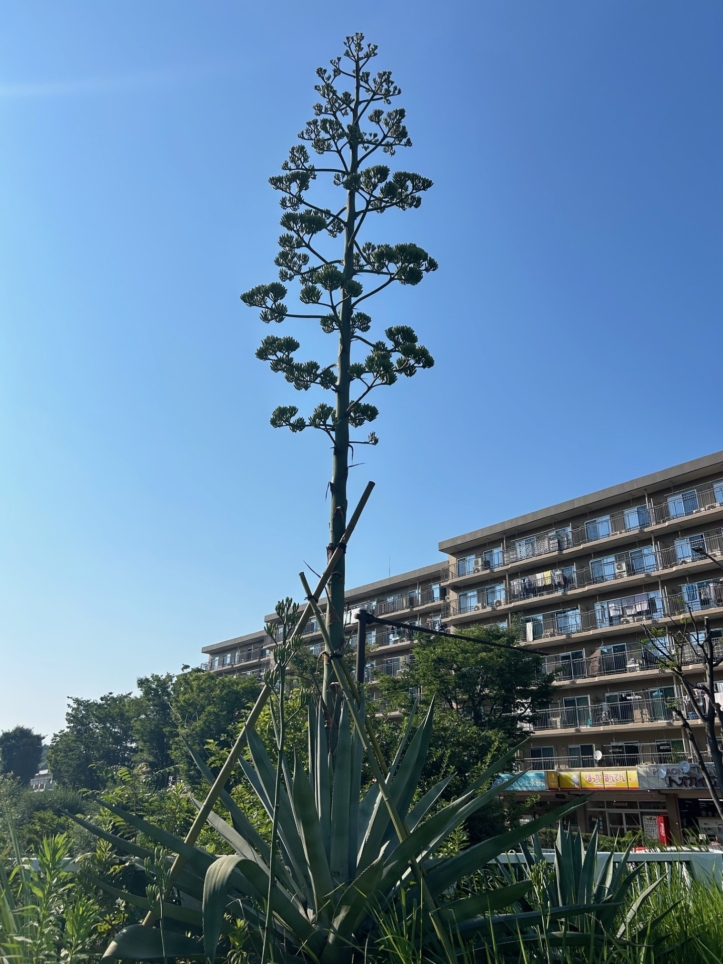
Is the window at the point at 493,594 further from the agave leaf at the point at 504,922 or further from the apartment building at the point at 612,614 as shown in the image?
the agave leaf at the point at 504,922

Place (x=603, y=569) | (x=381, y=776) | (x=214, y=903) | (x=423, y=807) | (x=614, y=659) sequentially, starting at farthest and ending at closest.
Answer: (x=603, y=569) < (x=614, y=659) < (x=423, y=807) < (x=381, y=776) < (x=214, y=903)

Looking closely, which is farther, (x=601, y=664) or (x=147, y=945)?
(x=601, y=664)

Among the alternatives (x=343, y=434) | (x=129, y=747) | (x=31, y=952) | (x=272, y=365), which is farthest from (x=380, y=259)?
(x=129, y=747)

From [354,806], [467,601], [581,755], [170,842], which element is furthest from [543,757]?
[170,842]

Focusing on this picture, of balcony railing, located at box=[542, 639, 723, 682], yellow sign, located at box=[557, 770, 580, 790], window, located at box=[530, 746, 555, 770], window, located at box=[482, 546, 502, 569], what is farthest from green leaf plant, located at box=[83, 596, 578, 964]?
window, located at box=[482, 546, 502, 569]

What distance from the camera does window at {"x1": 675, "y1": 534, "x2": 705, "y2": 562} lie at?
2965 cm

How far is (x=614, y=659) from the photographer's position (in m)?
31.1

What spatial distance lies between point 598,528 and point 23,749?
171ft

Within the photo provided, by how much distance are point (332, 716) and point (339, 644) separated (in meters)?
0.43

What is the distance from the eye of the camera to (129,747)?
54.1 m

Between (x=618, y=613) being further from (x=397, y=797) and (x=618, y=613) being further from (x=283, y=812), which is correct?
(x=283, y=812)

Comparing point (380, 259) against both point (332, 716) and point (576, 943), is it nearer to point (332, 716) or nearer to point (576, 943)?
point (332, 716)

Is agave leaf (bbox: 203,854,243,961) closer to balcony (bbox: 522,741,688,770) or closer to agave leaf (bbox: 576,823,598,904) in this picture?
agave leaf (bbox: 576,823,598,904)

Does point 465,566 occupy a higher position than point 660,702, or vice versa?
point 465,566
